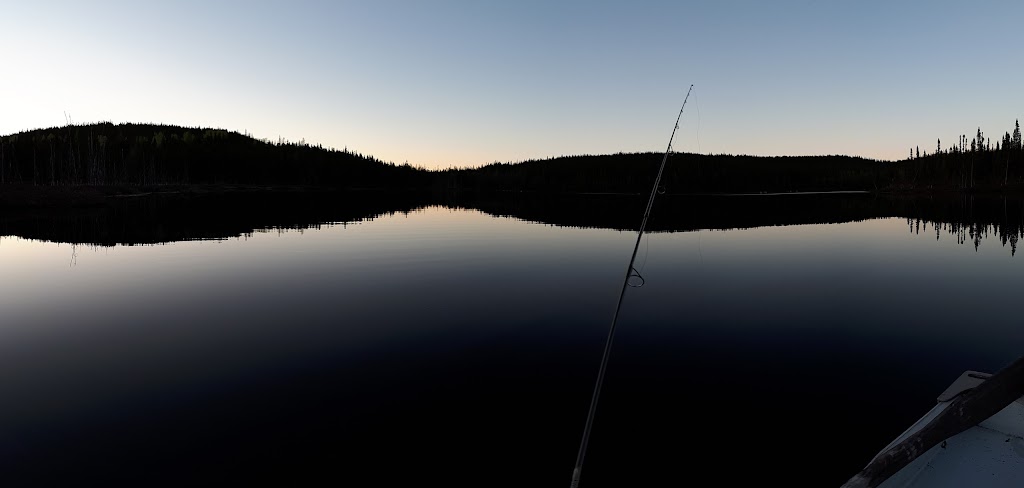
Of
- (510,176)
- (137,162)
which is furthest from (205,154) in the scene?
(510,176)

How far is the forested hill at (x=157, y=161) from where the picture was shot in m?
109

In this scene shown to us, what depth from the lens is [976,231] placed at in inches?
1382

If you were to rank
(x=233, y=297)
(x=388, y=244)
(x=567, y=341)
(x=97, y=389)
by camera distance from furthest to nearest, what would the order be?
(x=388, y=244), (x=233, y=297), (x=567, y=341), (x=97, y=389)

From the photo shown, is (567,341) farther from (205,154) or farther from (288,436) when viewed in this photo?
(205,154)

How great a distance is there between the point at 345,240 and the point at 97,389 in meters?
22.4

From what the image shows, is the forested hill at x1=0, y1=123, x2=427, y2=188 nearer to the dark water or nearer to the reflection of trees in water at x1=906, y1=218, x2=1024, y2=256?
the dark water

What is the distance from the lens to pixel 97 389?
28.0 ft

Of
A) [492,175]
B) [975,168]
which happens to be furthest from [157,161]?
[975,168]

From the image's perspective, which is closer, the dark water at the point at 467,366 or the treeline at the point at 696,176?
the dark water at the point at 467,366

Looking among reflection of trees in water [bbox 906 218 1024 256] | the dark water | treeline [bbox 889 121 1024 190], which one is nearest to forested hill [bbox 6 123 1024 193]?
treeline [bbox 889 121 1024 190]

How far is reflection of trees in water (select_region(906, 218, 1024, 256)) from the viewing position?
29888mm

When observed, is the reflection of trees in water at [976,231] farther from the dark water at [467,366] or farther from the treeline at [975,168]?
the treeline at [975,168]

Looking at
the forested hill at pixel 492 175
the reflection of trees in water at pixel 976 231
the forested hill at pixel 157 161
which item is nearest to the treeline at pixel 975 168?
the forested hill at pixel 492 175

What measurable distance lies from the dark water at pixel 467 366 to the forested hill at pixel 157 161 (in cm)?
10199
